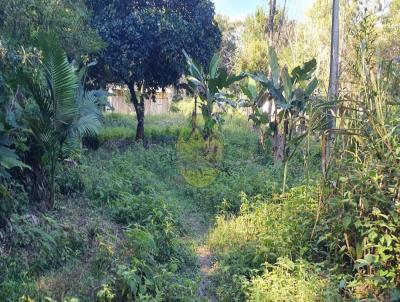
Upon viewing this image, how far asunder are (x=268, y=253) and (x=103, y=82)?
9107 millimetres

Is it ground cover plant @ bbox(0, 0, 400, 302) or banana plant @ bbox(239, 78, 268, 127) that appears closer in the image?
ground cover plant @ bbox(0, 0, 400, 302)

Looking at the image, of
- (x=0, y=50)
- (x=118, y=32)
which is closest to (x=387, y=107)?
(x=0, y=50)

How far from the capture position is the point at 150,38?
11.9 m

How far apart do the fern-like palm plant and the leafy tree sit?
19.7 feet

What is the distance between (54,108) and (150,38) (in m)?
6.87

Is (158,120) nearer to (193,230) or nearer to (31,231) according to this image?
(193,230)

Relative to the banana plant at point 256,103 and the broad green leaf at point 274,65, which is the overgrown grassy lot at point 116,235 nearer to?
the banana plant at point 256,103

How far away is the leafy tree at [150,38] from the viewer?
1177 cm

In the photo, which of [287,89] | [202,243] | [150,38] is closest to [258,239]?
[202,243]

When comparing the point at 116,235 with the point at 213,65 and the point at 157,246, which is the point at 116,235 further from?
the point at 213,65

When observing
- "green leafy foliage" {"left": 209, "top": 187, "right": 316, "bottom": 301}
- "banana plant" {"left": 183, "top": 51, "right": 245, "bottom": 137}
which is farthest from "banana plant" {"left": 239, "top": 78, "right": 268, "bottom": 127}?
"green leafy foliage" {"left": 209, "top": 187, "right": 316, "bottom": 301}

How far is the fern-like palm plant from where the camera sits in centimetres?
528

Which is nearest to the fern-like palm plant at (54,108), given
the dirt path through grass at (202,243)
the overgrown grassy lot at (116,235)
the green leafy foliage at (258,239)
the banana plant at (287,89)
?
the overgrown grassy lot at (116,235)

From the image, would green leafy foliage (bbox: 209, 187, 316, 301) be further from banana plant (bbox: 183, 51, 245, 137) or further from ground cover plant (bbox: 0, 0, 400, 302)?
banana plant (bbox: 183, 51, 245, 137)
